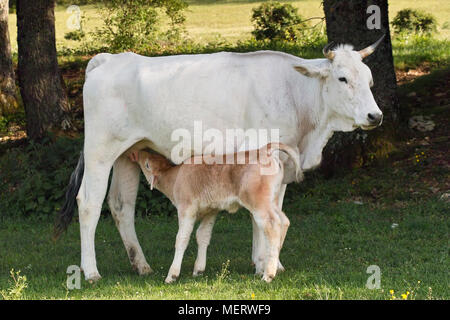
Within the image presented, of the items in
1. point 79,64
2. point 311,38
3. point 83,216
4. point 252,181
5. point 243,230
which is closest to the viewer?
point 252,181

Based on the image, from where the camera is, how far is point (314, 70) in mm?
7590

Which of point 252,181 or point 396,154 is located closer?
point 252,181

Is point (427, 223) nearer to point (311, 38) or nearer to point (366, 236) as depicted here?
point (366, 236)

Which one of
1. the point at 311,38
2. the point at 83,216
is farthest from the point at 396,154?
the point at 311,38

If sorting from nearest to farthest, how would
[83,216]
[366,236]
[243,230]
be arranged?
[83,216] → [366,236] → [243,230]

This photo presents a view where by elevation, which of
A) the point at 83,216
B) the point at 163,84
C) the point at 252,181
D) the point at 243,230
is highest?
the point at 163,84

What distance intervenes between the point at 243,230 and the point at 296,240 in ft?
3.35

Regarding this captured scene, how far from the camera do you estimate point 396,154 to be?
39.1 feet

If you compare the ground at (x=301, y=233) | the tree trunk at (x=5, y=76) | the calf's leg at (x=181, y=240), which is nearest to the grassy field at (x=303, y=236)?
the ground at (x=301, y=233)

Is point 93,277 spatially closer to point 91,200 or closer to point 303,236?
point 91,200

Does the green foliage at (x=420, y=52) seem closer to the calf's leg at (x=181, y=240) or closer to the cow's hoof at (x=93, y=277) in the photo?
the calf's leg at (x=181, y=240)

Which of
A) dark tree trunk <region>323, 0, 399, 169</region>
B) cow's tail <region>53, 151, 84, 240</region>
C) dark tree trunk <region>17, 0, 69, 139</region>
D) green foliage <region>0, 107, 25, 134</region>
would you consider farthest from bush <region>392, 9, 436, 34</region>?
cow's tail <region>53, 151, 84, 240</region>

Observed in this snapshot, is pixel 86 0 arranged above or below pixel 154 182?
above

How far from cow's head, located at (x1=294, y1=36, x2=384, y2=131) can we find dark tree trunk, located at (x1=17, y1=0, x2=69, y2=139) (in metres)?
6.76
